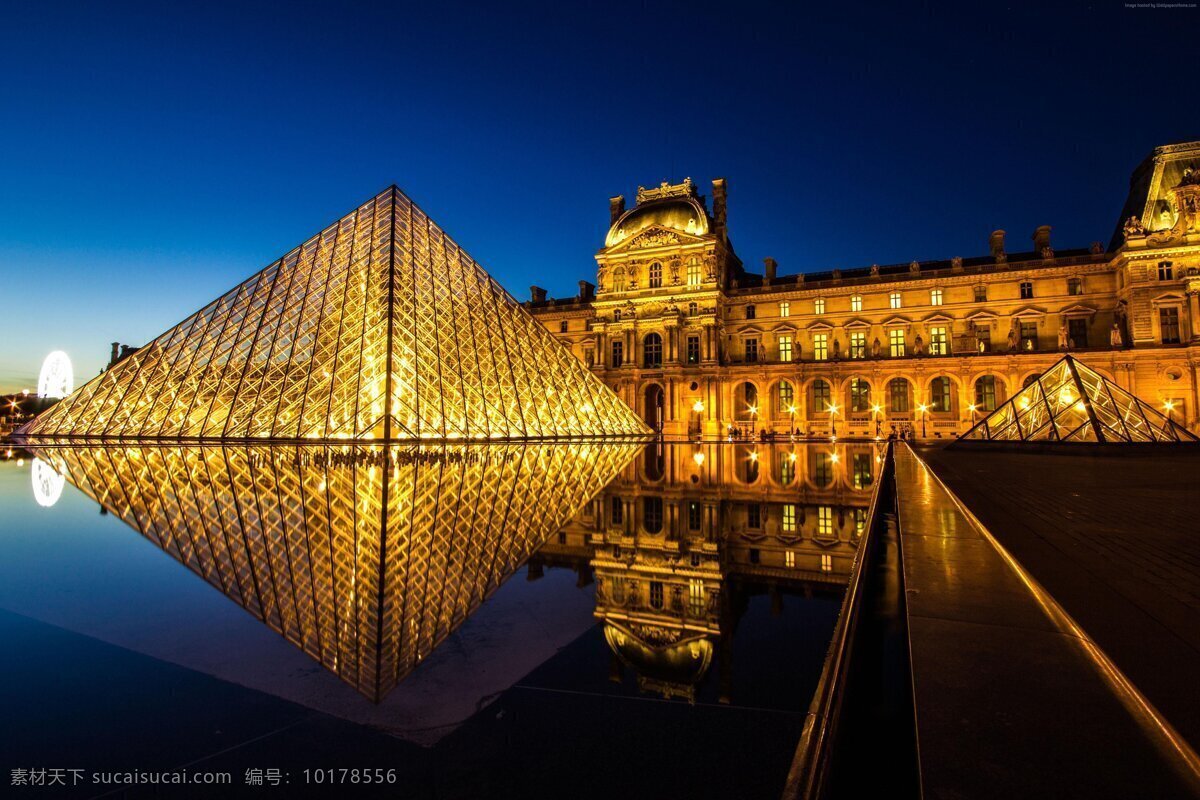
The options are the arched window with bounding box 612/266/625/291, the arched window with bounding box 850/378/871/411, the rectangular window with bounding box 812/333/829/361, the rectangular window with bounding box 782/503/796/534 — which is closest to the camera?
the rectangular window with bounding box 782/503/796/534

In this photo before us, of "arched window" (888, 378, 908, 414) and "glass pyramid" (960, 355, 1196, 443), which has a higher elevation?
"arched window" (888, 378, 908, 414)

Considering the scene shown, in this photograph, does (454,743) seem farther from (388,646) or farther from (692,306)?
(692,306)

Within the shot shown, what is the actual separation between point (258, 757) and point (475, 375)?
67.1 feet

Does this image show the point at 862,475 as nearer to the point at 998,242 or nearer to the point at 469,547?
the point at 469,547

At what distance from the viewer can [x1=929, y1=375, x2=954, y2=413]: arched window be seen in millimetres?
37219

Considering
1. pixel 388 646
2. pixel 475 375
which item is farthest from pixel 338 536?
pixel 475 375

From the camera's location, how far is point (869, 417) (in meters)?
37.8

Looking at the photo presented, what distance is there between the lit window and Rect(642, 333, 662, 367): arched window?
55.2 ft

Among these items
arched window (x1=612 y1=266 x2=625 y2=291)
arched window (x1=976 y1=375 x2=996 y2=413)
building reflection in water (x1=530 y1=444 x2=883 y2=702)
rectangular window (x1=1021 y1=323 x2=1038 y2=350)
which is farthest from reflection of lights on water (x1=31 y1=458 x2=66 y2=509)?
rectangular window (x1=1021 y1=323 x2=1038 y2=350)

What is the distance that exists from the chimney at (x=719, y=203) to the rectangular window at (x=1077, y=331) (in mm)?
21256

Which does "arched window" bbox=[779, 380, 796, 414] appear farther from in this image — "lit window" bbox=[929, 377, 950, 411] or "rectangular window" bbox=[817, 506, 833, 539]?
"rectangular window" bbox=[817, 506, 833, 539]

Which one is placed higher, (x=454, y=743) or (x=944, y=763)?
(x=944, y=763)

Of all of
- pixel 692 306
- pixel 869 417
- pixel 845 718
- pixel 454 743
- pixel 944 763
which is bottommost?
pixel 454 743

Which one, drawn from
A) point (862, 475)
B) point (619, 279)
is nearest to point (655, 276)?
point (619, 279)
